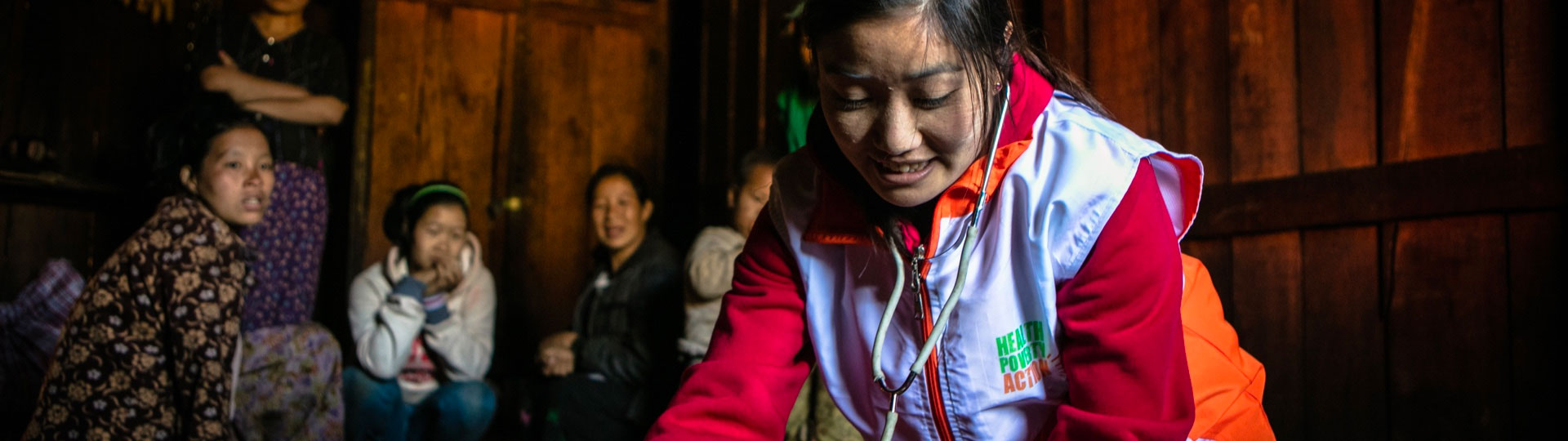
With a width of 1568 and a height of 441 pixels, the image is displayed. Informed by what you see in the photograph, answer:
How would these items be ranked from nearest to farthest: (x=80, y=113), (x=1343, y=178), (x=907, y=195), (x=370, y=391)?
(x=907, y=195)
(x=1343, y=178)
(x=370, y=391)
(x=80, y=113)

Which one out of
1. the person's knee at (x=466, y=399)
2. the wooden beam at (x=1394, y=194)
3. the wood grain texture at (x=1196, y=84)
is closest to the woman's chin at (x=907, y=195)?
the wooden beam at (x=1394, y=194)

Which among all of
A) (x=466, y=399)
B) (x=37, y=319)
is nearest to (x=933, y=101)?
(x=466, y=399)

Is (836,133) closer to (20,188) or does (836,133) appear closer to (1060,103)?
(1060,103)

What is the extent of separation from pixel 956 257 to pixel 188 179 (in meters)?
2.33

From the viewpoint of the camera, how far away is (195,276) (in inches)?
95.7

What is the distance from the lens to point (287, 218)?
3.29 metres

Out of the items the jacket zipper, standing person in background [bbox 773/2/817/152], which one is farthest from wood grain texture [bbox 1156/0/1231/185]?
the jacket zipper

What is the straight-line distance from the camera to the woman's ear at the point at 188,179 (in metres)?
2.74

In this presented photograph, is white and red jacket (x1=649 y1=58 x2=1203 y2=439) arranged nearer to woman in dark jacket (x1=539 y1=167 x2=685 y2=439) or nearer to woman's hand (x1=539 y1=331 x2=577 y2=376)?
woman in dark jacket (x1=539 y1=167 x2=685 y2=439)

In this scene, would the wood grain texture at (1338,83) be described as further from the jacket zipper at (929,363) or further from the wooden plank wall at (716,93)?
the wooden plank wall at (716,93)

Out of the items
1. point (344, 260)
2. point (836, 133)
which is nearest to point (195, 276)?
point (344, 260)

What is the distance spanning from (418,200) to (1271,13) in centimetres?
240

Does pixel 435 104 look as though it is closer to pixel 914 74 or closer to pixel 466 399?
pixel 466 399

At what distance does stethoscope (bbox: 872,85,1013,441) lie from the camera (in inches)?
41.1
